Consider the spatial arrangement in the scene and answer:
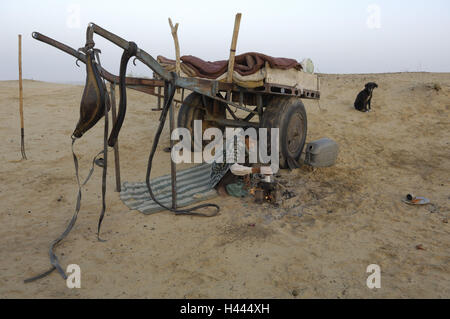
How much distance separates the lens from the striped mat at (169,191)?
462cm

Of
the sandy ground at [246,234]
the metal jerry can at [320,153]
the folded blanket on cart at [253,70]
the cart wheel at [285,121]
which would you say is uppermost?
the folded blanket on cart at [253,70]

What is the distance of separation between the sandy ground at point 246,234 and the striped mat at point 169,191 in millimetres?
187

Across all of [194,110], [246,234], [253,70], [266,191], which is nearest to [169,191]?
[266,191]

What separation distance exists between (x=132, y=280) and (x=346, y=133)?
23.5 feet

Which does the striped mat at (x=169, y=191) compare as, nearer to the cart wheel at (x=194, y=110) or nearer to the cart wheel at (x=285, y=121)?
the cart wheel at (x=194, y=110)

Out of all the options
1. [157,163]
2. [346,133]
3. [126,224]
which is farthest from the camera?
[346,133]

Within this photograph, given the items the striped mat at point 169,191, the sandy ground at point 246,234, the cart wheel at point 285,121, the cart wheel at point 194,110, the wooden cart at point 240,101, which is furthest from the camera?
the cart wheel at point 194,110

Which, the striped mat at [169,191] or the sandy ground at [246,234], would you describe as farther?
the striped mat at [169,191]

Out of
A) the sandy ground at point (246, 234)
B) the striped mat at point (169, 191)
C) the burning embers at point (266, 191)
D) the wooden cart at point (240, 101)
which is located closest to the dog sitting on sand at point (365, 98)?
the sandy ground at point (246, 234)

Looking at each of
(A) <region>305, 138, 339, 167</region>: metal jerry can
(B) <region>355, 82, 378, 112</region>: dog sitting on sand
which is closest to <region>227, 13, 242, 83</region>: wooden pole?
(A) <region>305, 138, 339, 167</region>: metal jerry can
